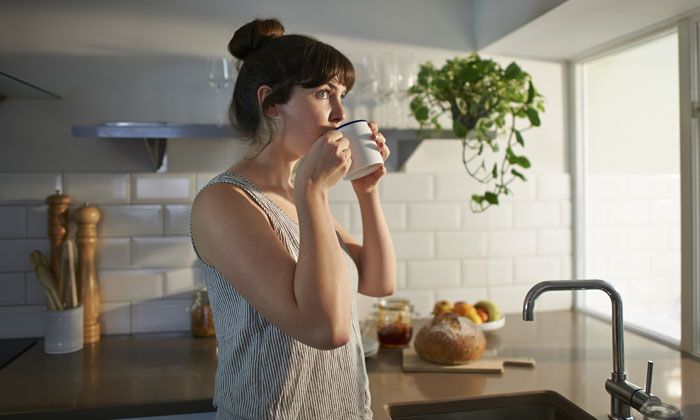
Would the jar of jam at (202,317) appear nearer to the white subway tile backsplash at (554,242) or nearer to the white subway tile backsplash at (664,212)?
the white subway tile backsplash at (554,242)

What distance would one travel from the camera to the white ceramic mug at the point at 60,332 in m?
1.47

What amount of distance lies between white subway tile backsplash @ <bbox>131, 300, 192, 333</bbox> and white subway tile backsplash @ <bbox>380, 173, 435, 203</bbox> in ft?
2.32

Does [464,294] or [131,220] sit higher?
[131,220]

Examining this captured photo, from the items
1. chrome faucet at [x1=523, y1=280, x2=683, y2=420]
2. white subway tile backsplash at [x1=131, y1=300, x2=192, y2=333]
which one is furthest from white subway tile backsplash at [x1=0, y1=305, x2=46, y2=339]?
chrome faucet at [x1=523, y1=280, x2=683, y2=420]

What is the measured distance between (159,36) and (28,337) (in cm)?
96

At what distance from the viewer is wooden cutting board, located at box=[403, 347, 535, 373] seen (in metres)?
1.32

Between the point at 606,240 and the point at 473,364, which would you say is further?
the point at 606,240

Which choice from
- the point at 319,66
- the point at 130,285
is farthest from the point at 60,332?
the point at 319,66

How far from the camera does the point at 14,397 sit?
1172 millimetres

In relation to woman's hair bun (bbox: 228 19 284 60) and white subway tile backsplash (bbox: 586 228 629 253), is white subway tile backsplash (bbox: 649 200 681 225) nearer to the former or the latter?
white subway tile backsplash (bbox: 586 228 629 253)

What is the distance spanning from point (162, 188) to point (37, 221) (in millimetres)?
361

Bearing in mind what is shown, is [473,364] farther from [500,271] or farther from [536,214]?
[536,214]

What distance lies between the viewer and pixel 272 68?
0.94 metres

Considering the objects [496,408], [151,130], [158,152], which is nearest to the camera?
[496,408]
